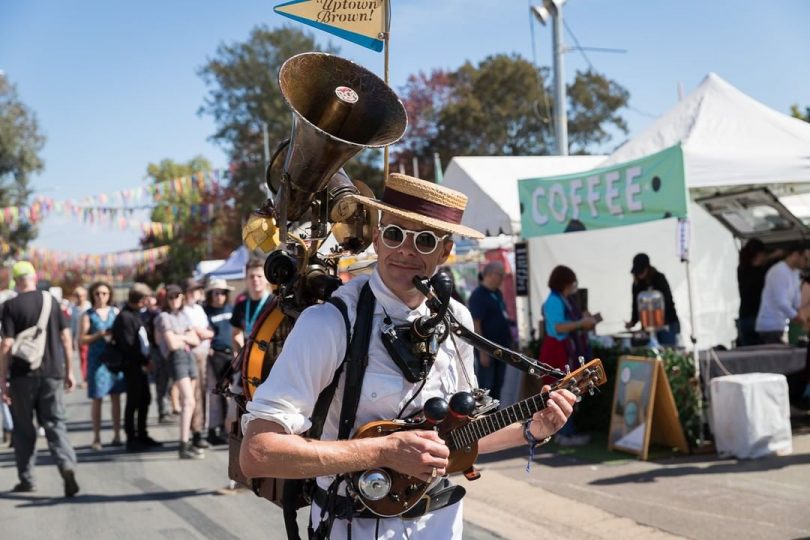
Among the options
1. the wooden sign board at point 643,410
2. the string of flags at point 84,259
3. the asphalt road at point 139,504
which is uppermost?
the string of flags at point 84,259

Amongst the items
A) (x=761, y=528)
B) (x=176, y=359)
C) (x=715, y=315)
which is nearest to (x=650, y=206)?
(x=761, y=528)

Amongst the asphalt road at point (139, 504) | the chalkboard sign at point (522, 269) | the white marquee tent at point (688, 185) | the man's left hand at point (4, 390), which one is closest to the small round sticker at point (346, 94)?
the asphalt road at point (139, 504)

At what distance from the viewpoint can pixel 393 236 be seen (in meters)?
2.47

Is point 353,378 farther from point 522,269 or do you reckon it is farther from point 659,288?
point 522,269

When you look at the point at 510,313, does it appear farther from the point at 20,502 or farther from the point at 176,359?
the point at 20,502

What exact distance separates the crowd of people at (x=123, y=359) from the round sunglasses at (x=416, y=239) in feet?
14.6

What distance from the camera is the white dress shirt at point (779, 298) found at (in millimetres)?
9242

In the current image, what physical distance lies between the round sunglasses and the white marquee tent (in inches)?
251

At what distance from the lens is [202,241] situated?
48.6m

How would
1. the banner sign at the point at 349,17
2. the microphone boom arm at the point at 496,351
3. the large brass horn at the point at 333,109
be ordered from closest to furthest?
the microphone boom arm at the point at 496,351 < the large brass horn at the point at 333,109 < the banner sign at the point at 349,17

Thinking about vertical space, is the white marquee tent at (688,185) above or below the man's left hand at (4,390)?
above

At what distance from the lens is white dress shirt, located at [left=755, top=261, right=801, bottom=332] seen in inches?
364

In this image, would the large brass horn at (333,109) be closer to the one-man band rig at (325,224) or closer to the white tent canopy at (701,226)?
the one-man band rig at (325,224)

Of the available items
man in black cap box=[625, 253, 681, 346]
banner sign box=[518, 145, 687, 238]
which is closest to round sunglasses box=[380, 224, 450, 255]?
banner sign box=[518, 145, 687, 238]
